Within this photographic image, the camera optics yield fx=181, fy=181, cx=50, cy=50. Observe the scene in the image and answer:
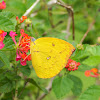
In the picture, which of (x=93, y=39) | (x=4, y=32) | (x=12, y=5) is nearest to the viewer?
(x=4, y=32)

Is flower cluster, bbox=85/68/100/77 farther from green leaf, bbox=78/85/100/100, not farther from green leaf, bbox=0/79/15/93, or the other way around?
green leaf, bbox=0/79/15/93

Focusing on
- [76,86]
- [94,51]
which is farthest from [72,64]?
[76,86]

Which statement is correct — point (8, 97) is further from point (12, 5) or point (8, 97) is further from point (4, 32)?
point (12, 5)

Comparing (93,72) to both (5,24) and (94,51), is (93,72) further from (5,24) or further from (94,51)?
(5,24)

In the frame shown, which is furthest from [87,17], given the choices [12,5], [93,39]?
[12,5]

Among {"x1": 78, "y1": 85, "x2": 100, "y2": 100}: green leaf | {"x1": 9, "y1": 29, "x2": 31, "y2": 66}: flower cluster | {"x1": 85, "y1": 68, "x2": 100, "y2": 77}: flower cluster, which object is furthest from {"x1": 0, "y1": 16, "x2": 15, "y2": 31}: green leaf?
{"x1": 85, "y1": 68, "x2": 100, "y2": 77}: flower cluster

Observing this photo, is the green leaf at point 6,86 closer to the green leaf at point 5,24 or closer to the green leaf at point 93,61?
the green leaf at point 5,24
